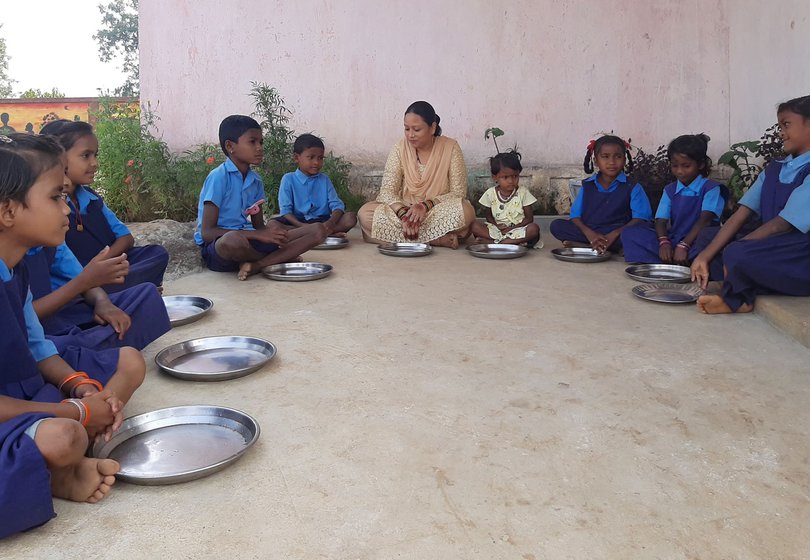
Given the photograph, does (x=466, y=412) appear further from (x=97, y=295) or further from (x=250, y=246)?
(x=250, y=246)

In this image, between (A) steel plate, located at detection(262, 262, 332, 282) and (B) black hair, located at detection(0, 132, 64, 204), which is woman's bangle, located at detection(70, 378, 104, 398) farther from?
(A) steel plate, located at detection(262, 262, 332, 282)

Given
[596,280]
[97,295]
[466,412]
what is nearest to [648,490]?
[466,412]

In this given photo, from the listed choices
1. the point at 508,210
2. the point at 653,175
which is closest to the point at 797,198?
the point at 508,210

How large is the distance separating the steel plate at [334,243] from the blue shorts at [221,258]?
0.97 meters

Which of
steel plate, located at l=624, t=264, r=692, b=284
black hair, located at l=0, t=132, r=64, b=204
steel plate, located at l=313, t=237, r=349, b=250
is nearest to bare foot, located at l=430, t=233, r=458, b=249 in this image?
steel plate, located at l=313, t=237, r=349, b=250

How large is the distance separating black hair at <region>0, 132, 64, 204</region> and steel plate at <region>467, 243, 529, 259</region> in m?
3.68

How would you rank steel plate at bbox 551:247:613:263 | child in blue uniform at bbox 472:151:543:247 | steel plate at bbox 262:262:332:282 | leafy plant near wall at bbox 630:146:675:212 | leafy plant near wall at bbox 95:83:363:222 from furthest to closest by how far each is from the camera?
leafy plant near wall at bbox 95:83:363:222
leafy plant near wall at bbox 630:146:675:212
child in blue uniform at bbox 472:151:543:247
steel plate at bbox 551:247:613:263
steel plate at bbox 262:262:332:282

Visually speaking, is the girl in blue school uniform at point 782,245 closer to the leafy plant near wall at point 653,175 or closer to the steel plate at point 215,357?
the leafy plant near wall at point 653,175

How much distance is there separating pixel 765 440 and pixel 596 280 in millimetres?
2334

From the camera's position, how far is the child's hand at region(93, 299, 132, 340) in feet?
9.12

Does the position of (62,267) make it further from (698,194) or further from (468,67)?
(468,67)

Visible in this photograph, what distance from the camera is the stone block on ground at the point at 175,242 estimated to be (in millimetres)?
4879

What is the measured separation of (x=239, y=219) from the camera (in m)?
4.73

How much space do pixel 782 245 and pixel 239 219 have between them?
3.32m
